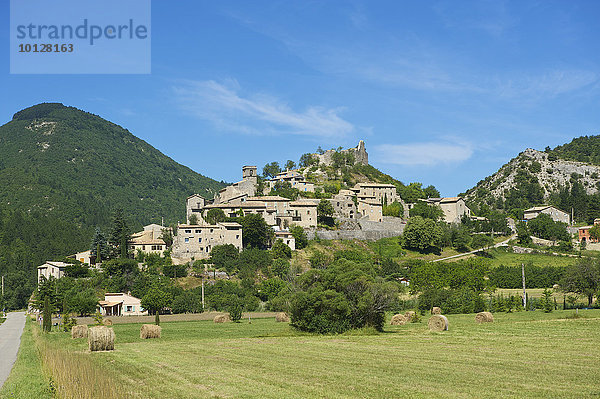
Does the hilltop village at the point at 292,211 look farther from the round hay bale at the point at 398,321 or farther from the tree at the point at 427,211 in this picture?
the round hay bale at the point at 398,321

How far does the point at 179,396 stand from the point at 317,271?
21.4 meters

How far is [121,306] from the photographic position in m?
68.8

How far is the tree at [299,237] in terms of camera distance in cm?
9444

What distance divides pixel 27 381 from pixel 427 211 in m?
108

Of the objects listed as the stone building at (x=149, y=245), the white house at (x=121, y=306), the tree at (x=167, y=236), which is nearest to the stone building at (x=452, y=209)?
the tree at (x=167, y=236)

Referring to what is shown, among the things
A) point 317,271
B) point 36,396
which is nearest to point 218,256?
point 317,271

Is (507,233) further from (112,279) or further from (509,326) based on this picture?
(509,326)

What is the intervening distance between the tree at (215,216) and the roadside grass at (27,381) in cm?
6820

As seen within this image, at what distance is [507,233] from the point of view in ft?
382

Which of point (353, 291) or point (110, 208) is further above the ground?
point (110, 208)

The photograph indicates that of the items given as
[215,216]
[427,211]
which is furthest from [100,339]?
[427,211]

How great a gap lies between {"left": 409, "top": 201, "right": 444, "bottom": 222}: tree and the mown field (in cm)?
8974

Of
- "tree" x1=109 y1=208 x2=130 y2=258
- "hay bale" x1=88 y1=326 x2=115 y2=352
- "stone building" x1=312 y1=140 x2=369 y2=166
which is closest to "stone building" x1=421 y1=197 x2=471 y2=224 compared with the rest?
"stone building" x1=312 y1=140 x2=369 y2=166

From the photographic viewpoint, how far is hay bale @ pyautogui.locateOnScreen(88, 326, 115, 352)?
2627 cm
